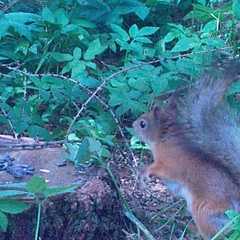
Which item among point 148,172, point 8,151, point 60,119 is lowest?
point 60,119

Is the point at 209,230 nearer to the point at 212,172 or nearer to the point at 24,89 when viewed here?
the point at 212,172

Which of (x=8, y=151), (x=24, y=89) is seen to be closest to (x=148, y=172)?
(x=8, y=151)

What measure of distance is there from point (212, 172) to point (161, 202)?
920 mm

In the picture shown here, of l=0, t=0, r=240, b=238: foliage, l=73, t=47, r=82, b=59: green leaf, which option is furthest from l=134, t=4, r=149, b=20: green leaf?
l=73, t=47, r=82, b=59: green leaf

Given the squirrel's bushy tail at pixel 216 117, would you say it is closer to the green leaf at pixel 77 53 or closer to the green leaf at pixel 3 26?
→ the green leaf at pixel 3 26

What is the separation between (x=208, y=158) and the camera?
8.84 feet

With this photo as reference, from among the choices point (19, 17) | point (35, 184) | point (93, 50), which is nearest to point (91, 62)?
point (93, 50)

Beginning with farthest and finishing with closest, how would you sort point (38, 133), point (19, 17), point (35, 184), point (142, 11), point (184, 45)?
point (142, 11)
point (184, 45)
point (19, 17)
point (38, 133)
point (35, 184)

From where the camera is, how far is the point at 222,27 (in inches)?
193

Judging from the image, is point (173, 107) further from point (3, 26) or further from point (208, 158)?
point (3, 26)

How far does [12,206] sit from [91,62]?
1799 millimetres

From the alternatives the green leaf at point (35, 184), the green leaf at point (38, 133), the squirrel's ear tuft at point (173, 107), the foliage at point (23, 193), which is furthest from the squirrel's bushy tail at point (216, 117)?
the green leaf at point (38, 133)

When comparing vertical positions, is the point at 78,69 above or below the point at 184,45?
below

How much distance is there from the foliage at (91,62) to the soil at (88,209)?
11 centimetres
